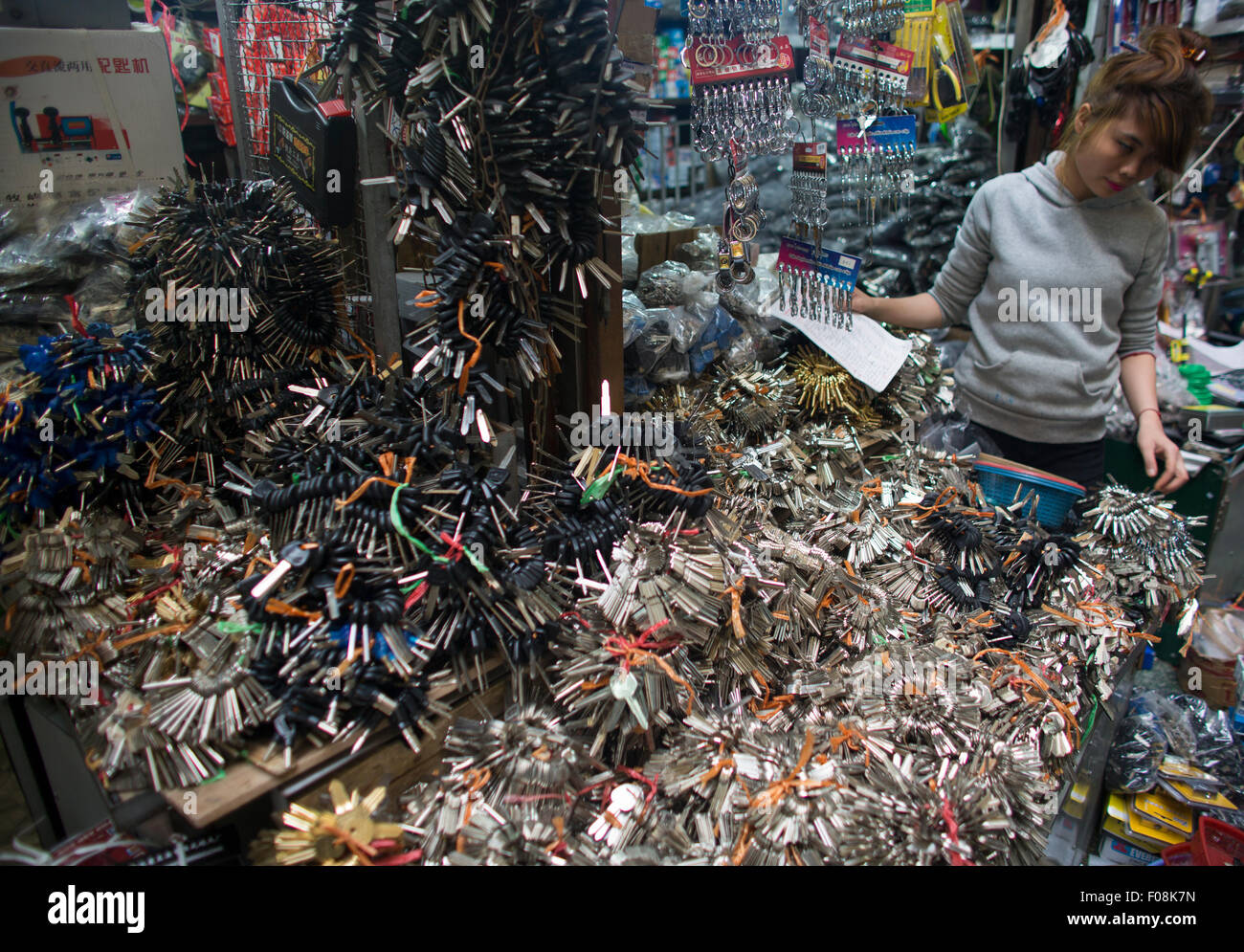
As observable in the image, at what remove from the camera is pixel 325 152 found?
68.1 inches

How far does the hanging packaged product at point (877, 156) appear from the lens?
7.45 feet

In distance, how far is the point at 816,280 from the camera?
7.91ft

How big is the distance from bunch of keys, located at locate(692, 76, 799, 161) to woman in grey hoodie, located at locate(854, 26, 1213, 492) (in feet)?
2.20

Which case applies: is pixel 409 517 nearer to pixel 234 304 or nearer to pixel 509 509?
pixel 509 509

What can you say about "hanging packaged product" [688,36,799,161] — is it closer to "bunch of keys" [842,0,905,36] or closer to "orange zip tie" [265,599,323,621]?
"bunch of keys" [842,0,905,36]

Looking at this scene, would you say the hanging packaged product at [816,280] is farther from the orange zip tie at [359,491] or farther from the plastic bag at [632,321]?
the orange zip tie at [359,491]

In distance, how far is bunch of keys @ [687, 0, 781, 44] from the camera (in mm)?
2008

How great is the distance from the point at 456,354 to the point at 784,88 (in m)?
1.39

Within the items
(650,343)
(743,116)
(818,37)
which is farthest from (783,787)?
(818,37)

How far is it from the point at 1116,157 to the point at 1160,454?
956mm

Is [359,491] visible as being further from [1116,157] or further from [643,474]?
[1116,157]

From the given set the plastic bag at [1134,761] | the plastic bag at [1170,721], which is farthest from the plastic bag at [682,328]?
the plastic bag at [1170,721]

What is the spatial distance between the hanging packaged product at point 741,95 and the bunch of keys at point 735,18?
0.02m
